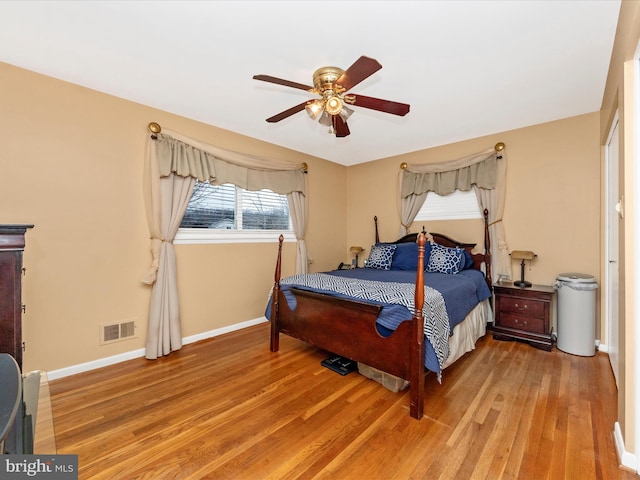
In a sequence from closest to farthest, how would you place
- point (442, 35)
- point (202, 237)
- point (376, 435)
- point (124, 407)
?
point (376, 435)
point (442, 35)
point (124, 407)
point (202, 237)

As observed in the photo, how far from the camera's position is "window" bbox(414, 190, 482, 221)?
3902 millimetres

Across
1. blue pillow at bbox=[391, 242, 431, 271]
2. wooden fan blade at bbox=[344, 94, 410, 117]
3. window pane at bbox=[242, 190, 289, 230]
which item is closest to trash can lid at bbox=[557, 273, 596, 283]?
blue pillow at bbox=[391, 242, 431, 271]

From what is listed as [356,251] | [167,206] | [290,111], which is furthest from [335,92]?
[356,251]

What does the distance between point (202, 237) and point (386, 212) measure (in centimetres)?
281

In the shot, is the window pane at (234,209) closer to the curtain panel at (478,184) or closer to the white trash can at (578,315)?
the curtain panel at (478,184)

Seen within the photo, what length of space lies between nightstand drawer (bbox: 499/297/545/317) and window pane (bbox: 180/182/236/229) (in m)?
3.33

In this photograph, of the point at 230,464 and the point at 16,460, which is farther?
the point at 230,464

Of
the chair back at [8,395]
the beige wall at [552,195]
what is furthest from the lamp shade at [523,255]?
the chair back at [8,395]

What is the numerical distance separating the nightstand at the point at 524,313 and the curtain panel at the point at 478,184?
0.40m

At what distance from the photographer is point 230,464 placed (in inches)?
60.2

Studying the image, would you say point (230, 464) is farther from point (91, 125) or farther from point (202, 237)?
point (91, 125)

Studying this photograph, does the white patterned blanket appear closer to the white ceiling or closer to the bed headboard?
the bed headboard

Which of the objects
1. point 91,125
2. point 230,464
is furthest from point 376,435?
point 91,125

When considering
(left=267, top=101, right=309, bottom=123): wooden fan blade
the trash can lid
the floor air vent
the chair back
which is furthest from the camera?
the trash can lid
